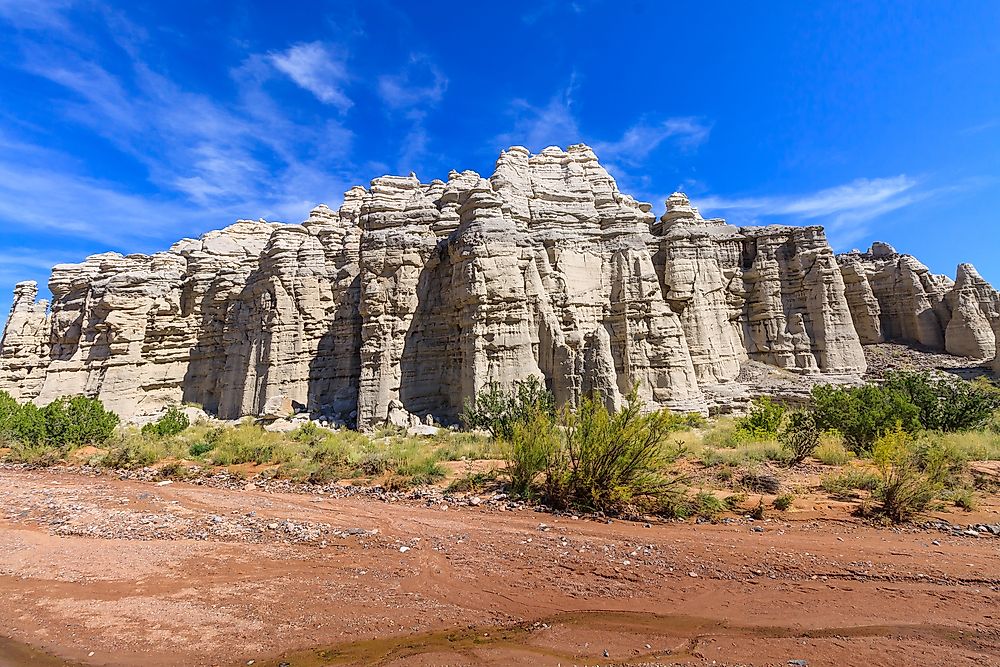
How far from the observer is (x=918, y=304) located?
28.6 meters

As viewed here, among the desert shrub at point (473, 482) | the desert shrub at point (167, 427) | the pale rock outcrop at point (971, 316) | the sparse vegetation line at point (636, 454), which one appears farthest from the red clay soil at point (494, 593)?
the pale rock outcrop at point (971, 316)

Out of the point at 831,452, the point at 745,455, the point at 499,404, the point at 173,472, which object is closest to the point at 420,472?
the point at 173,472

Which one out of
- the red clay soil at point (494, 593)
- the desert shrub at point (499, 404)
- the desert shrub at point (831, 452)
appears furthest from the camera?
the desert shrub at point (499, 404)

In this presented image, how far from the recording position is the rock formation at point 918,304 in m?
26.2

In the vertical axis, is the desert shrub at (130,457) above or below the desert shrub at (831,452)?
below

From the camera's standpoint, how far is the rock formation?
2617 cm

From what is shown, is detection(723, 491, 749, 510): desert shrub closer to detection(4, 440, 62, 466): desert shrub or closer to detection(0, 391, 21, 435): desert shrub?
detection(4, 440, 62, 466): desert shrub

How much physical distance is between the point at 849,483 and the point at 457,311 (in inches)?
733

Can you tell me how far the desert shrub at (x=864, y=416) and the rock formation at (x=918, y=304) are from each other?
17.9 meters

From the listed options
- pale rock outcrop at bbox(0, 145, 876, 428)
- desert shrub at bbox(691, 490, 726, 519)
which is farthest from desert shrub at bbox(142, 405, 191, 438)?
desert shrub at bbox(691, 490, 726, 519)

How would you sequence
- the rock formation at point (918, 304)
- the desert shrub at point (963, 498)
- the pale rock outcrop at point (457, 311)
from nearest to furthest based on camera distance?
the desert shrub at point (963, 498) < the pale rock outcrop at point (457, 311) < the rock formation at point (918, 304)

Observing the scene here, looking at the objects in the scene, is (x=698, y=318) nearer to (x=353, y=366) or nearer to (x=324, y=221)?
(x=353, y=366)

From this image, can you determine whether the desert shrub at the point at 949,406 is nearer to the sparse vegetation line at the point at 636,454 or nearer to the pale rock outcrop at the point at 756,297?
the sparse vegetation line at the point at 636,454

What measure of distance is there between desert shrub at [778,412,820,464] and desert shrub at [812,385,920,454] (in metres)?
0.60
